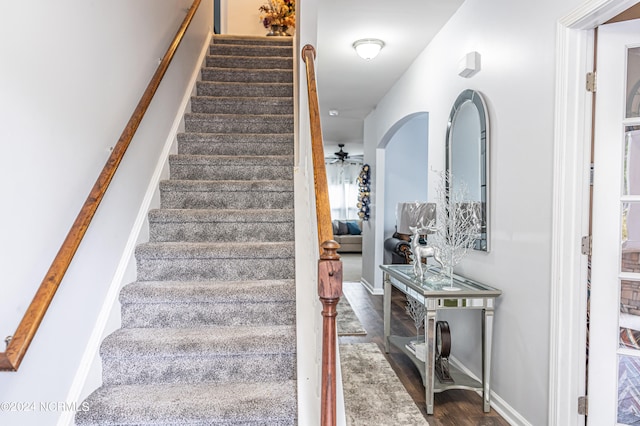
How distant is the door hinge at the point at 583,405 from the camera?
1.88 meters

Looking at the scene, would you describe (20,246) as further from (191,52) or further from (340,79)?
(340,79)

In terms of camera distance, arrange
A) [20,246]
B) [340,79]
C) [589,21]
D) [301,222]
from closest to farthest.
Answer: [20,246] < [589,21] < [301,222] < [340,79]

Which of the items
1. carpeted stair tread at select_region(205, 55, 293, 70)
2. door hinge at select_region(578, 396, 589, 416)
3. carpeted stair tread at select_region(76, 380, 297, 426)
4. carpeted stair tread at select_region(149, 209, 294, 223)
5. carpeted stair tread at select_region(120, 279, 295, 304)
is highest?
carpeted stair tread at select_region(205, 55, 293, 70)

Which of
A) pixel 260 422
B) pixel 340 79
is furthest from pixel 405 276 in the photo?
pixel 340 79

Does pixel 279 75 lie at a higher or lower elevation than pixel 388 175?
A: higher

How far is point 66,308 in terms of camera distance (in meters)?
1.66

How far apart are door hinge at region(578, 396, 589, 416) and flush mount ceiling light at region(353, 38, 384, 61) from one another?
3.03m

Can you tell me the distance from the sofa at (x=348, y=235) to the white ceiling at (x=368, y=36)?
5644mm

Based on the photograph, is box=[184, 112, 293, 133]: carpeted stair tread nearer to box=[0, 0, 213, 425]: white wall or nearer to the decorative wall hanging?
box=[0, 0, 213, 425]: white wall

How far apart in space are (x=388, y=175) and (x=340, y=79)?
2.27m

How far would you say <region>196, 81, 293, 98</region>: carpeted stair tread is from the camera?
380cm

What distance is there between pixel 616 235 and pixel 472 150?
1.17m

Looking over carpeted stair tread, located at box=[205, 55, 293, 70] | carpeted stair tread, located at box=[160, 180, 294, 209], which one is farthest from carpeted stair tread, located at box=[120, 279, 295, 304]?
carpeted stair tread, located at box=[205, 55, 293, 70]

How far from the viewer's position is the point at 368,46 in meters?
3.58
